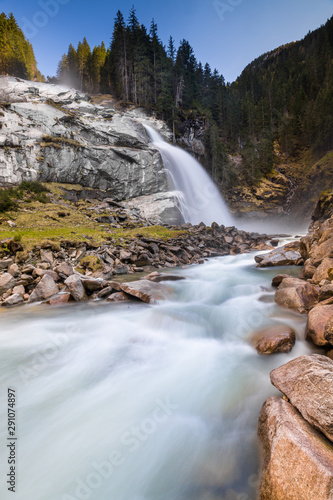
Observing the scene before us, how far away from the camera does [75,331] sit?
5914mm

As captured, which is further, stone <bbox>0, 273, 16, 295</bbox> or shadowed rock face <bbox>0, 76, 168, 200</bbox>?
shadowed rock face <bbox>0, 76, 168, 200</bbox>

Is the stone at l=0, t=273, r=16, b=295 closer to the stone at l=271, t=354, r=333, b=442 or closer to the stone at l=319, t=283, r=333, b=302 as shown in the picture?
the stone at l=271, t=354, r=333, b=442

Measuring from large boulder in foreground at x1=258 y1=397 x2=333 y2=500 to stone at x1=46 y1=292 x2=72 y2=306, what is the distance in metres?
6.96

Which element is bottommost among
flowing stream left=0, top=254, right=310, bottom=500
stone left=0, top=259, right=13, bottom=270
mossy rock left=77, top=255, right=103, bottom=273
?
flowing stream left=0, top=254, right=310, bottom=500

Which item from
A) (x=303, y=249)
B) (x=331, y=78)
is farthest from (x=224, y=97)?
(x=303, y=249)

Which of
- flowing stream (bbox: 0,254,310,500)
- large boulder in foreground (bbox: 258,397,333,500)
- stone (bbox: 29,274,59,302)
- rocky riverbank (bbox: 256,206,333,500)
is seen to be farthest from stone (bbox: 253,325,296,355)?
stone (bbox: 29,274,59,302)

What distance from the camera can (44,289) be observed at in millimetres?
7887

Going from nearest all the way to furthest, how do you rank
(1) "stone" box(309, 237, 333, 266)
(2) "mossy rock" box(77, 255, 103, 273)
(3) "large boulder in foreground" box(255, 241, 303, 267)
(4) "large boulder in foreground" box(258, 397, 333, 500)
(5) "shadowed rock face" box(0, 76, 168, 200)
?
(4) "large boulder in foreground" box(258, 397, 333, 500) < (1) "stone" box(309, 237, 333, 266) < (2) "mossy rock" box(77, 255, 103, 273) < (3) "large boulder in foreground" box(255, 241, 303, 267) < (5) "shadowed rock face" box(0, 76, 168, 200)

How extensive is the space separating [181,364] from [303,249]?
8.56 metres

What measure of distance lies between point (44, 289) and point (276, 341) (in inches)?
285

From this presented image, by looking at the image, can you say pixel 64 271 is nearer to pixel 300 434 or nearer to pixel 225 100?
pixel 300 434

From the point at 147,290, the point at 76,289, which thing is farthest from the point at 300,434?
the point at 76,289

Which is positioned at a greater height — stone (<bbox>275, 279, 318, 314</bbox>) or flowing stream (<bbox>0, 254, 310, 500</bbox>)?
stone (<bbox>275, 279, 318, 314</bbox>)

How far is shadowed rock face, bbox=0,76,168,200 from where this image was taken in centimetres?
2177
